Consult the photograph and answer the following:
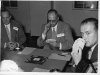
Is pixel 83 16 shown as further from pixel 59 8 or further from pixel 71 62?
pixel 71 62

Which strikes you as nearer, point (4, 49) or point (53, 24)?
point (4, 49)

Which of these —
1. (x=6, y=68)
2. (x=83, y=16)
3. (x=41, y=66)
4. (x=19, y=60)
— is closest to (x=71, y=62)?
(x=41, y=66)

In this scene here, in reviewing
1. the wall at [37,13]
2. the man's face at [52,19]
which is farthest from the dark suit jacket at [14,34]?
the wall at [37,13]

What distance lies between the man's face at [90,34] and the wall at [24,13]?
178 inches

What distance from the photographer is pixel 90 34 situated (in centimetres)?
178

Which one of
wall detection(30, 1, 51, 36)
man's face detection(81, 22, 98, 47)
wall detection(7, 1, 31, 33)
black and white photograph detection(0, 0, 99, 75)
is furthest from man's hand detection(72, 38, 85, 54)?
wall detection(7, 1, 31, 33)

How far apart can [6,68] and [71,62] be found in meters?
1.11

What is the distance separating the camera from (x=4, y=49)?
2.58m

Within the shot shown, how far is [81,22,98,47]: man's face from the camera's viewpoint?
1.78m

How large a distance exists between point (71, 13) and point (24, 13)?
1946 mm

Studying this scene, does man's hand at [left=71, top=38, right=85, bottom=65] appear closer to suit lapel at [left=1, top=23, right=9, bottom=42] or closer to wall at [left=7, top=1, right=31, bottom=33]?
suit lapel at [left=1, top=23, right=9, bottom=42]

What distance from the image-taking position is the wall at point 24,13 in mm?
6012

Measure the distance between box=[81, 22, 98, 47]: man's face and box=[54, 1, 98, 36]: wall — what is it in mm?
3967

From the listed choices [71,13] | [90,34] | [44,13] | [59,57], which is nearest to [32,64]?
[59,57]
